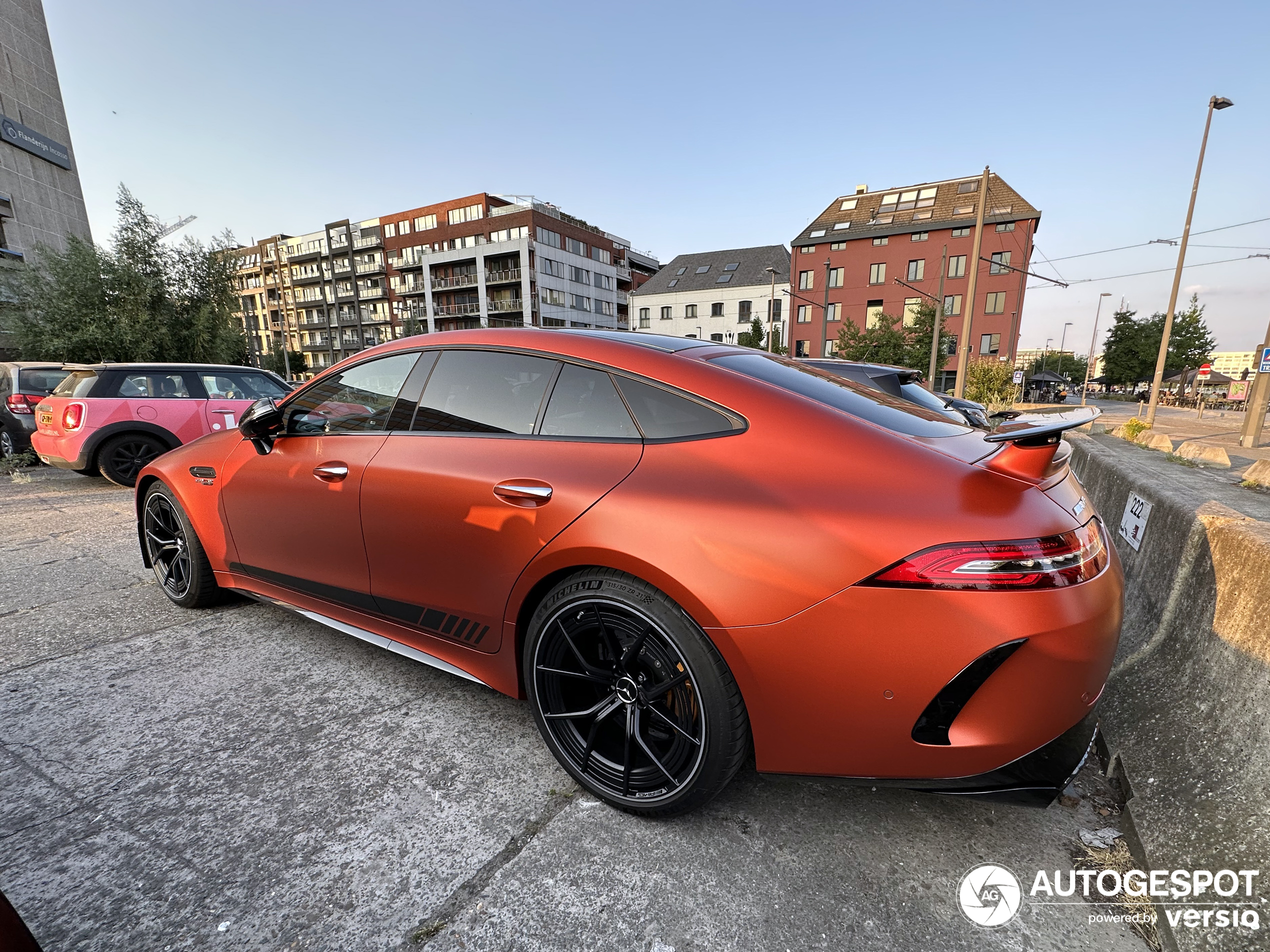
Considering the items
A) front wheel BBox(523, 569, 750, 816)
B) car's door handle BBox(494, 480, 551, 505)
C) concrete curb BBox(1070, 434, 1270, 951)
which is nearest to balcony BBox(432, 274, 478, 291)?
car's door handle BBox(494, 480, 551, 505)

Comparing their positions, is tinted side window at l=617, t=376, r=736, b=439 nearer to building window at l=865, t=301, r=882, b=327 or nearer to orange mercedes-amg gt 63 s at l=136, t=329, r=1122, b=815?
orange mercedes-amg gt 63 s at l=136, t=329, r=1122, b=815

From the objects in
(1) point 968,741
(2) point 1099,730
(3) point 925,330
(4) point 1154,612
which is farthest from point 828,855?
(3) point 925,330

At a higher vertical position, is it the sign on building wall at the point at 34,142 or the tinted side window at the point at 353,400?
the sign on building wall at the point at 34,142

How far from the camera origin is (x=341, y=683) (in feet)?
8.36

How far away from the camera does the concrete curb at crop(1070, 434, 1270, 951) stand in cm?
139

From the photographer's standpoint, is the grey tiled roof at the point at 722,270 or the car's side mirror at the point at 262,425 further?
the grey tiled roof at the point at 722,270

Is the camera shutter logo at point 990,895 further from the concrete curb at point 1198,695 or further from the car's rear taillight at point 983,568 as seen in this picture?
the car's rear taillight at point 983,568

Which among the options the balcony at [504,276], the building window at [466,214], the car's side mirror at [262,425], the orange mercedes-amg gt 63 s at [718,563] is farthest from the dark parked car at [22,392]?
the building window at [466,214]

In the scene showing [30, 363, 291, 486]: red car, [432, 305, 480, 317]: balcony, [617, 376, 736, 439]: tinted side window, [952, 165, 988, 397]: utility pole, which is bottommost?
[30, 363, 291, 486]: red car

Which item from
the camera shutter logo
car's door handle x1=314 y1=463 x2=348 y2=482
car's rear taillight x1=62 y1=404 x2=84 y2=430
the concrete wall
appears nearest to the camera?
the camera shutter logo

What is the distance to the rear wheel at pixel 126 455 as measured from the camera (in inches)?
262

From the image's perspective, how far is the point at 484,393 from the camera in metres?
2.18

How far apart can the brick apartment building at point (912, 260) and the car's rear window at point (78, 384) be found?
38257 millimetres

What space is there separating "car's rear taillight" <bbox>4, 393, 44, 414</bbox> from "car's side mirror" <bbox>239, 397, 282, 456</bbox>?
8223mm
